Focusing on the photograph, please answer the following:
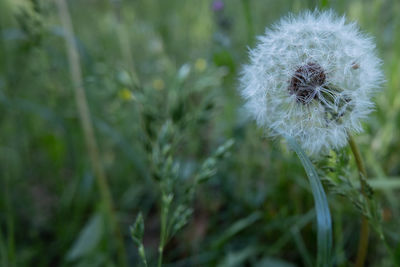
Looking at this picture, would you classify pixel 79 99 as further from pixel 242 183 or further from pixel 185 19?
pixel 185 19

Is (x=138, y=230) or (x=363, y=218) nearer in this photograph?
(x=138, y=230)

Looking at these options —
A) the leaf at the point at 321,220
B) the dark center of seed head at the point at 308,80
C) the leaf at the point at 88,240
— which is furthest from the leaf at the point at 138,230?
the leaf at the point at 88,240

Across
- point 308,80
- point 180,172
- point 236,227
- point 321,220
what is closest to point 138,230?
point 321,220

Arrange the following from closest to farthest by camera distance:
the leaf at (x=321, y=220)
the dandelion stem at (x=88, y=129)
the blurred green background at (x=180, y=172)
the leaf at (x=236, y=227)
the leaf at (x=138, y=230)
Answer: the leaf at (x=321, y=220) → the leaf at (x=138, y=230) → the blurred green background at (x=180, y=172) → the leaf at (x=236, y=227) → the dandelion stem at (x=88, y=129)

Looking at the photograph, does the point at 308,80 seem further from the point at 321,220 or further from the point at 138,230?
the point at 138,230

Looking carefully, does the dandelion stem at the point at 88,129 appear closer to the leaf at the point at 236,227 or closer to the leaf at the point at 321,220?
the leaf at the point at 236,227

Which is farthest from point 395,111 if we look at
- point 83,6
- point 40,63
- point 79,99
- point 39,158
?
point 83,6

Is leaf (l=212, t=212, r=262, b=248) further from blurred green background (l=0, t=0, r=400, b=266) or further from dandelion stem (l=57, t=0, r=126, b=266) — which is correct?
dandelion stem (l=57, t=0, r=126, b=266)

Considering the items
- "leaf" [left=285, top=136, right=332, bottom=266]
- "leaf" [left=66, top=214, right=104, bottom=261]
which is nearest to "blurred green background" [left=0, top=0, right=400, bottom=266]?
"leaf" [left=66, top=214, right=104, bottom=261]

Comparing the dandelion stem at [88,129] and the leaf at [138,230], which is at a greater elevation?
the dandelion stem at [88,129]

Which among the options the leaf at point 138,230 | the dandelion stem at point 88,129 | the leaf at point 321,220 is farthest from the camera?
the dandelion stem at point 88,129
